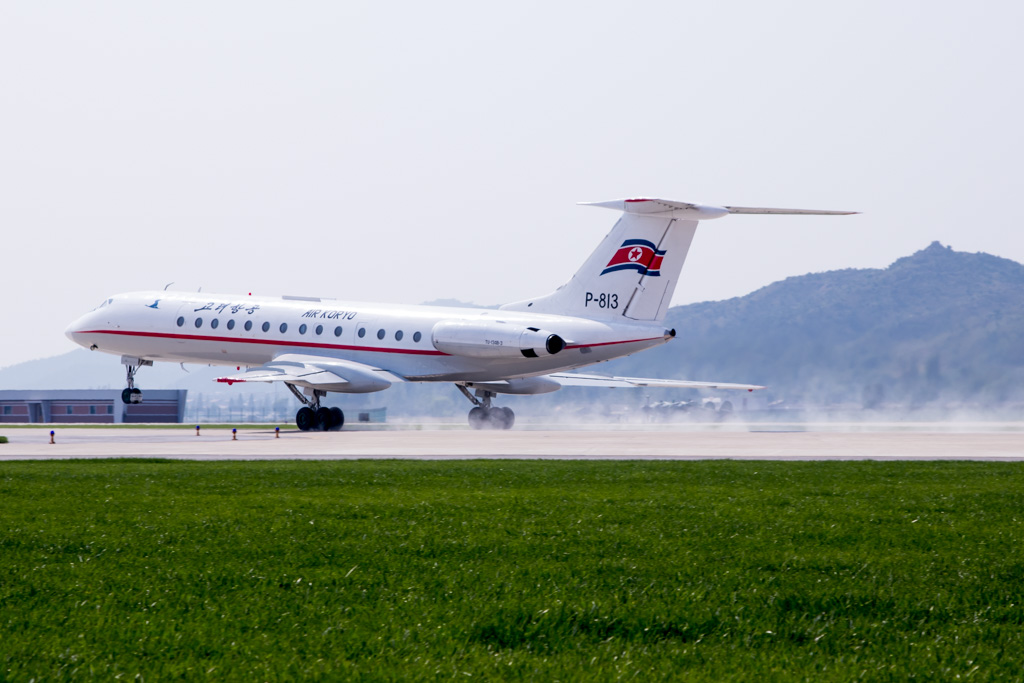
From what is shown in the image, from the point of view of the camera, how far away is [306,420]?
39.7m

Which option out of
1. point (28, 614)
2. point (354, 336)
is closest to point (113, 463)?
point (28, 614)

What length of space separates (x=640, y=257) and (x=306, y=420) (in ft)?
41.5

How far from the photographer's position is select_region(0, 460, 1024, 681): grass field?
6.39m

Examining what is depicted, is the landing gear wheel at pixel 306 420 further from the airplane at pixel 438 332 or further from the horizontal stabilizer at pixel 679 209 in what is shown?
the horizontal stabilizer at pixel 679 209

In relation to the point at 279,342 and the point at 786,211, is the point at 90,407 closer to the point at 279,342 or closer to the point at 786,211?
the point at 279,342

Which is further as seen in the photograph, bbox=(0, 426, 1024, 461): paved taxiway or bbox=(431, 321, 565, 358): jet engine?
bbox=(431, 321, 565, 358): jet engine

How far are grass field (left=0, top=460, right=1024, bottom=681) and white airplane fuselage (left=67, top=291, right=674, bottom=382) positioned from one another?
2308 centimetres

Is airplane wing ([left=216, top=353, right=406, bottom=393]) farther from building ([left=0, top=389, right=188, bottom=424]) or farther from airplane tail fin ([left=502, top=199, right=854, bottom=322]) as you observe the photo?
building ([left=0, top=389, right=188, bottom=424])

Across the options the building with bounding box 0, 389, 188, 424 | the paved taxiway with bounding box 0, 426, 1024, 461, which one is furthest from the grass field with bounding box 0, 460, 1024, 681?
the building with bounding box 0, 389, 188, 424

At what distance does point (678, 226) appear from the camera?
35969 millimetres

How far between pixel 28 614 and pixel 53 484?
794cm

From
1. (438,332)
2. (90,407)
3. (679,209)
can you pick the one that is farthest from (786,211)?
(90,407)

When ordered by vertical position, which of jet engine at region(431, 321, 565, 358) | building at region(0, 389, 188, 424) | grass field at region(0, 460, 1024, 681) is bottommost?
grass field at region(0, 460, 1024, 681)

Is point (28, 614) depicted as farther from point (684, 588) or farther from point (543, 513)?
point (543, 513)
